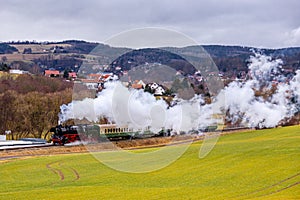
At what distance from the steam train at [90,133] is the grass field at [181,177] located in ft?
30.1

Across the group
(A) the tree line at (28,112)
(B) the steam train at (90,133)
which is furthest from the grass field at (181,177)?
(A) the tree line at (28,112)

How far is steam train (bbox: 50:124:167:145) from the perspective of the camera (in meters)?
52.5

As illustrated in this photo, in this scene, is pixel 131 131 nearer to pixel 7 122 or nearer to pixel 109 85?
pixel 109 85

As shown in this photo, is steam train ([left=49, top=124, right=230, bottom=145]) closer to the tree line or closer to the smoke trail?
the smoke trail

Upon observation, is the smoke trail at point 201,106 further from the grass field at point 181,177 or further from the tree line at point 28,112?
the grass field at point 181,177

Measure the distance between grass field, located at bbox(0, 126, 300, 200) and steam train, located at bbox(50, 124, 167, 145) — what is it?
9176 mm

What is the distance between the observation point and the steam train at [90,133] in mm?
52500

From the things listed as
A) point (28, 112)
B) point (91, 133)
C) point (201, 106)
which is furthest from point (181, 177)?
point (28, 112)

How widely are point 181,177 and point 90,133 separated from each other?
24468mm

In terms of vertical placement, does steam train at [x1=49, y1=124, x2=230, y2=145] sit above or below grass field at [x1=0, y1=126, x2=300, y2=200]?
above

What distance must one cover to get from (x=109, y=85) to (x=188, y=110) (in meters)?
11.0

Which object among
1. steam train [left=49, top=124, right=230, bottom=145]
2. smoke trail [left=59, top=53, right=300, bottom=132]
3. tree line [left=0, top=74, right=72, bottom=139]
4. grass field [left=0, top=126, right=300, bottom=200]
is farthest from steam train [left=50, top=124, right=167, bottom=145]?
tree line [left=0, top=74, right=72, bottom=139]

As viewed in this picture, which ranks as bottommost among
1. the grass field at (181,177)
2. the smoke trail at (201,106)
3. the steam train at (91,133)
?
the grass field at (181,177)

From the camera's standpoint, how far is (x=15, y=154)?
152 ft
